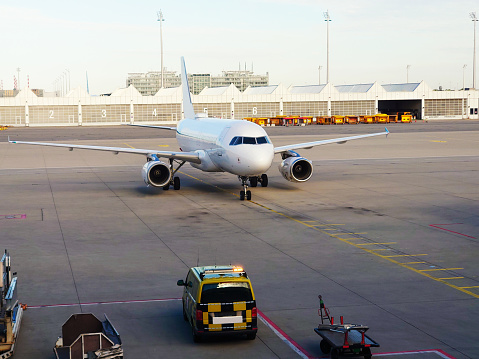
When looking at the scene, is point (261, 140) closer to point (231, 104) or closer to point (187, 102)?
point (187, 102)

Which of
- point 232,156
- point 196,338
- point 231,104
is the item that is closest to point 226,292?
point 196,338

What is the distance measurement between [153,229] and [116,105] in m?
141

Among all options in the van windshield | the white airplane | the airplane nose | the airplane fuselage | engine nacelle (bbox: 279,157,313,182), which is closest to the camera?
the van windshield

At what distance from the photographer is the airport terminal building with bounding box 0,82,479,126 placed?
6486 inches

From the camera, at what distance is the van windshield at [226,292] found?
1666 cm

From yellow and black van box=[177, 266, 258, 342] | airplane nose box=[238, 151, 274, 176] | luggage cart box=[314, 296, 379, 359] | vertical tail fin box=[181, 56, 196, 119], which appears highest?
vertical tail fin box=[181, 56, 196, 119]

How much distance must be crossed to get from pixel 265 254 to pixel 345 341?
11.4 meters

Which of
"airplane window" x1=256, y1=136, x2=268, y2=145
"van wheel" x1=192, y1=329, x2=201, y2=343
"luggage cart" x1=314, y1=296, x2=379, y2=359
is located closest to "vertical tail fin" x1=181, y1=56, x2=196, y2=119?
"airplane window" x1=256, y1=136, x2=268, y2=145

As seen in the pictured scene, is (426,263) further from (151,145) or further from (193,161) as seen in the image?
(151,145)

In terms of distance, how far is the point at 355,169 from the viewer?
59.9 metres

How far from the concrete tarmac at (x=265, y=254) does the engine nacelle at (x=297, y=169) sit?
3.30 feet

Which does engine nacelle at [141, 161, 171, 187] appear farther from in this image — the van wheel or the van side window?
the van wheel

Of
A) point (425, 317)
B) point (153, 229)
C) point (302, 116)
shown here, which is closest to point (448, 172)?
point (153, 229)

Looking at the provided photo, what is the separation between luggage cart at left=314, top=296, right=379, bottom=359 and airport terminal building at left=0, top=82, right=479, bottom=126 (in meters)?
154
